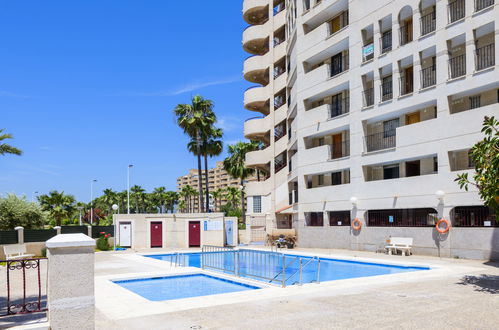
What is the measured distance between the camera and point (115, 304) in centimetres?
1195

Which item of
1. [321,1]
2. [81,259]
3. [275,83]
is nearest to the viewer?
[81,259]

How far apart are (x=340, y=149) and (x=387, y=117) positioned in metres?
6.17

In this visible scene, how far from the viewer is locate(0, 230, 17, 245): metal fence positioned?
28125 millimetres

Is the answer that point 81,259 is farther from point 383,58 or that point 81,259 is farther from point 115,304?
point 383,58

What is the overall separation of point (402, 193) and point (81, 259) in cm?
2398

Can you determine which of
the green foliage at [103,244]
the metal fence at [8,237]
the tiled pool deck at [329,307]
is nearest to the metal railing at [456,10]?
the tiled pool deck at [329,307]

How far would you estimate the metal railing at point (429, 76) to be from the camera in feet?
92.0

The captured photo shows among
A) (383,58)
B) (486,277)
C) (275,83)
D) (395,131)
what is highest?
(275,83)

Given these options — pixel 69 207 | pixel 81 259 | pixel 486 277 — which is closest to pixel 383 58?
pixel 486 277

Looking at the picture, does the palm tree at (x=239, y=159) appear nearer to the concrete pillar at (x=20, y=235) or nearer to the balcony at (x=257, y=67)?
the balcony at (x=257, y=67)

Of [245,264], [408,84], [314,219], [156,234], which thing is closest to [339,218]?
[314,219]

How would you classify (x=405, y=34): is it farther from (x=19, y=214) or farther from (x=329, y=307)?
(x=19, y=214)

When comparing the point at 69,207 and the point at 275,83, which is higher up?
the point at 275,83

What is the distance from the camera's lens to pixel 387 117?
3053cm
